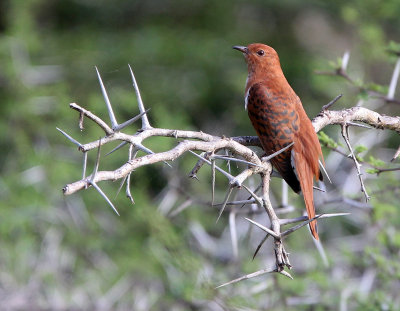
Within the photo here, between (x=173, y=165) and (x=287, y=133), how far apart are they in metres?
2.51

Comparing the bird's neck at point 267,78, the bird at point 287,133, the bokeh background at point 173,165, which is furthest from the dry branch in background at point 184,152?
the bird's neck at point 267,78

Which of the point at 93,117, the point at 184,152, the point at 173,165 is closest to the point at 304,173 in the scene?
the point at 184,152

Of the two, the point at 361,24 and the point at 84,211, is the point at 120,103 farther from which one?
the point at 361,24

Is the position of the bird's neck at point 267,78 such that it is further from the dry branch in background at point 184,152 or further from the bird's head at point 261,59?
the dry branch in background at point 184,152

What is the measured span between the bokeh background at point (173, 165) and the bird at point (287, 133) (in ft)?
0.70

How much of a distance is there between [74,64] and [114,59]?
0.56 m

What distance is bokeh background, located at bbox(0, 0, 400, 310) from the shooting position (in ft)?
15.6

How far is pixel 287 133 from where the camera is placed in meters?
3.82

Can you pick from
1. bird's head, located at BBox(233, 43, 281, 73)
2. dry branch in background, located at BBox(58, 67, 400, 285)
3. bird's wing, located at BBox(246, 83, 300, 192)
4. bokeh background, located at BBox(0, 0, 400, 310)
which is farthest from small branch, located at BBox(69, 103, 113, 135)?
bird's head, located at BBox(233, 43, 281, 73)

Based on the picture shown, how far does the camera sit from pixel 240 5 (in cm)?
1031

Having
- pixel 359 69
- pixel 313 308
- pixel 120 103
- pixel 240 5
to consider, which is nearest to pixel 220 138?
pixel 313 308

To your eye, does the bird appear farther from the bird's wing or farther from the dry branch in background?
the dry branch in background

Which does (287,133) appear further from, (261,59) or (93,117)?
(93,117)

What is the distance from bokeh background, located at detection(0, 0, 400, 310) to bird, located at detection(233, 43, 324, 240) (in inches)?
8.4
